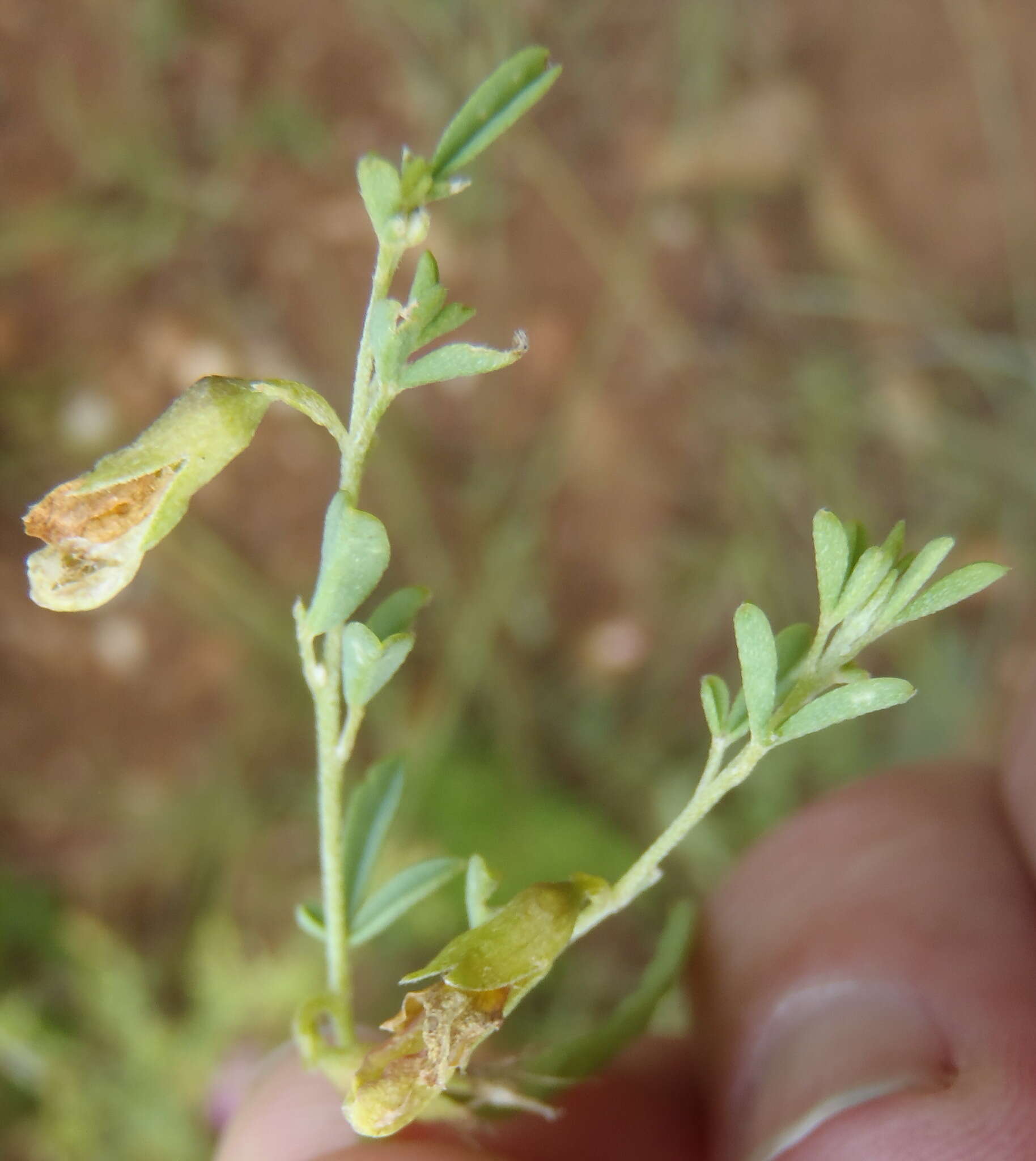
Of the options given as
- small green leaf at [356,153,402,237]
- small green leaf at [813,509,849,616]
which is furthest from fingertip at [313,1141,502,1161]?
small green leaf at [356,153,402,237]

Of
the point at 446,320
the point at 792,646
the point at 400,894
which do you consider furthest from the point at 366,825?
the point at 446,320

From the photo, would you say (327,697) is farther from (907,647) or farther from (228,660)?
(907,647)

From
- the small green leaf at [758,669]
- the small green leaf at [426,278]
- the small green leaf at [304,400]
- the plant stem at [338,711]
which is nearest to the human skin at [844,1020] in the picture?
the plant stem at [338,711]

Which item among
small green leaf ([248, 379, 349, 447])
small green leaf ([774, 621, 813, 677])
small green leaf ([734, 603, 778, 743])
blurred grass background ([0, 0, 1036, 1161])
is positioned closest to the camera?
small green leaf ([248, 379, 349, 447])

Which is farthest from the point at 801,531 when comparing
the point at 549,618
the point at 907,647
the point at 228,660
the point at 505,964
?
the point at 505,964

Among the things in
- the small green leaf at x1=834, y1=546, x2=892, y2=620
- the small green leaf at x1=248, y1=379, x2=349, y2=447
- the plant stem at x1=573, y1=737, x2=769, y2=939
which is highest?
the small green leaf at x1=248, y1=379, x2=349, y2=447

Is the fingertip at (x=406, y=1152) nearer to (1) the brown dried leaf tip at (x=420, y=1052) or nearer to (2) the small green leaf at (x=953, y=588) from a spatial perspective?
(1) the brown dried leaf tip at (x=420, y=1052)

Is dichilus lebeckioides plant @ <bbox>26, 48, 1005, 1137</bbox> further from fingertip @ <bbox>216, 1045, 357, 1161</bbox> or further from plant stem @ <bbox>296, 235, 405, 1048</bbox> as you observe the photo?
fingertip @ <bbox>216, 1045, 357, 1161</bbox>

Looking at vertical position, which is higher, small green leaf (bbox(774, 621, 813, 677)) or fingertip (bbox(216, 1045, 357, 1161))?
small green leaf (bbox(774, 621, 813, 677))
